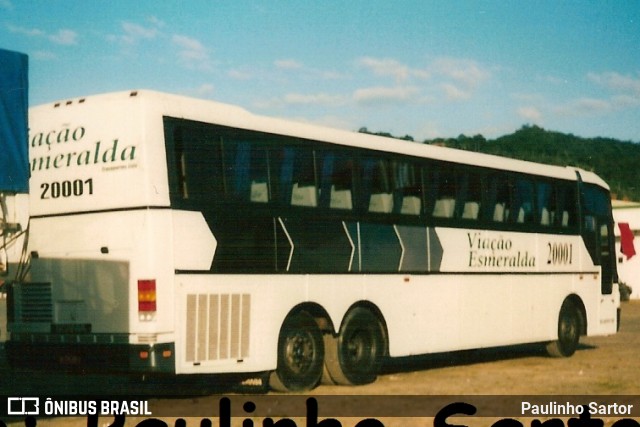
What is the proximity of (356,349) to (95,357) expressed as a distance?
163 inches

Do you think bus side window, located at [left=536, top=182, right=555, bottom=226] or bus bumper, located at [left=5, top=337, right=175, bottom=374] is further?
bus side window, located at [left=536, top=182, right=555, bottom=226]

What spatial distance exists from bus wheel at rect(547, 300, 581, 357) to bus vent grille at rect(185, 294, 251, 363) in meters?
9.20

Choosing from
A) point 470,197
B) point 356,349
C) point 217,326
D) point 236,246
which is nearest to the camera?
point 217,326

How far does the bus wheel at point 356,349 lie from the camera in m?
14.7

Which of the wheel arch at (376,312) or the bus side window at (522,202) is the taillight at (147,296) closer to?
the wheel arch at (376,312)

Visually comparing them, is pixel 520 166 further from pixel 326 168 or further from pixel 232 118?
pixel 232 118

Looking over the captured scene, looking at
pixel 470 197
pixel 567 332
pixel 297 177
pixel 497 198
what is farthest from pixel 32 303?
pixel 567 332

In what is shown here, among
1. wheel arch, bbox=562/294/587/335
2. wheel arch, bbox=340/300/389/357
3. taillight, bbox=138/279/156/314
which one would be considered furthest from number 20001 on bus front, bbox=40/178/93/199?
wheel arch, bbox=562/294/587/335

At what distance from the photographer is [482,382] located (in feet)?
51.3

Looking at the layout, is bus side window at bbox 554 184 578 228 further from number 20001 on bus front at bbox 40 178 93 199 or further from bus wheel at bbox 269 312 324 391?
number 20001 on bus front at bbox 40 178 93 199

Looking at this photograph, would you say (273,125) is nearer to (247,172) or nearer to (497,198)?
(247,172)

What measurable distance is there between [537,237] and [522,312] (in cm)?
142

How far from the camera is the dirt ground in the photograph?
1177 cm

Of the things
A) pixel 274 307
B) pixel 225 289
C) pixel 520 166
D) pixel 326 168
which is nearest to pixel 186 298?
pixel 225 289
